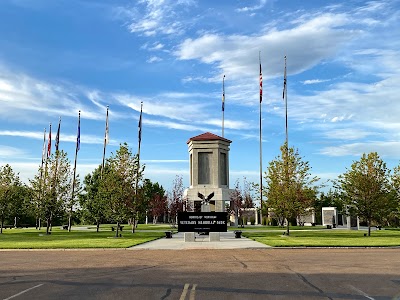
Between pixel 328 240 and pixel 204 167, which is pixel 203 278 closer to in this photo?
pixel 328 240

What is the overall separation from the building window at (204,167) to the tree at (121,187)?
1354 centimetres

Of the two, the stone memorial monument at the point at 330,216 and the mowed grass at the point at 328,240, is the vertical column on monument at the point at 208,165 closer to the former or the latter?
the mowed grass at the point at 328,240

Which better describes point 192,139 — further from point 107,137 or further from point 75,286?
point 75,286

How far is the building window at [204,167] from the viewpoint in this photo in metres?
53.5

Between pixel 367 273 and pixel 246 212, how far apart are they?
67670 millimetres

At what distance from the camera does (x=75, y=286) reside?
39.4 feet

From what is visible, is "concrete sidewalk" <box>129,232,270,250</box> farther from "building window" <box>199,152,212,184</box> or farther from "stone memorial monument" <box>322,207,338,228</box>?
"stone memorial monument" <box>322,207,338,228</box>

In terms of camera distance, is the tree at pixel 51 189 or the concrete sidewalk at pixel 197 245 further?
the tree at pixel 51 189

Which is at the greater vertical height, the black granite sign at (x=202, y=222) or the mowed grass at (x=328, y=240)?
the black granite sign at (x=202, y=222)

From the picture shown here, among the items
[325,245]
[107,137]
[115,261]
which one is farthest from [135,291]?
[107,137]

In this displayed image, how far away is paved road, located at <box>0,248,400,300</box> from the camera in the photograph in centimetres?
1079

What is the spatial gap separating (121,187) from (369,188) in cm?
2238

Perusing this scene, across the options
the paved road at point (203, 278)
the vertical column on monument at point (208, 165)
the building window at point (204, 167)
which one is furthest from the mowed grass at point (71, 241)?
the building window at point (204, 167)

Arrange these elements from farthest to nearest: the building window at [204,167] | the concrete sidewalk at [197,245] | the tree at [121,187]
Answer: the building window at [204,167], the tree at [121,187], the concrete sidewalk at [197,245]
